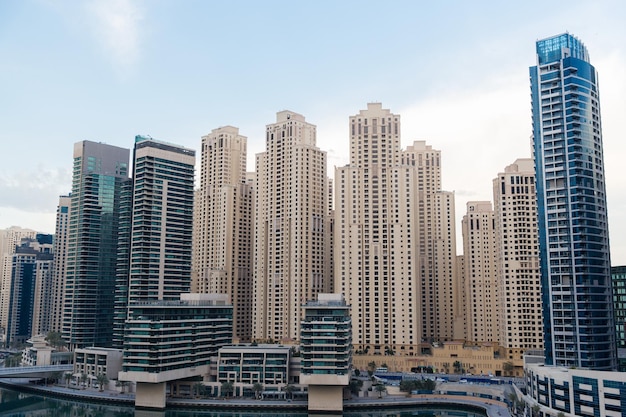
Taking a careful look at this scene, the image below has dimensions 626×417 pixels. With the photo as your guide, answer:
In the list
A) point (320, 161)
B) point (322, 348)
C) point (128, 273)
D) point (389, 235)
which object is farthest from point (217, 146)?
point (322, 348)

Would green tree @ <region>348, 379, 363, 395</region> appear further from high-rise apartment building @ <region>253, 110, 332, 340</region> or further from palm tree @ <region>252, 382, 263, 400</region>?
high-rise apartment building @ <region>253, 110, 332, 340</region>

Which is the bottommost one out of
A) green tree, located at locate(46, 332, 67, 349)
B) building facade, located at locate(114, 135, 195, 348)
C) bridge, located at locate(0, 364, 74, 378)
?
bridge, located at locate(0, 364, 74, 378)

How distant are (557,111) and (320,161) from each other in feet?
262

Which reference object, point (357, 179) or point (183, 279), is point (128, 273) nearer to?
point (183, 279)

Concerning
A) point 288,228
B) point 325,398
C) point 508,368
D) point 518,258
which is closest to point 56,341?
point 288,228

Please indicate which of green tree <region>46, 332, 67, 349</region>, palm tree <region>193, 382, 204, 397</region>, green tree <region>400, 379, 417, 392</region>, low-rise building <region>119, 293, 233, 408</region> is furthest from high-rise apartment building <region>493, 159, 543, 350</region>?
green tree <region>46, 332, 67, 349</region>

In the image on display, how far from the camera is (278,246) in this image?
561ft

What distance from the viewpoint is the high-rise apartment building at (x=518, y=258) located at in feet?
473

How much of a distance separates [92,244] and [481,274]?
110110 mm

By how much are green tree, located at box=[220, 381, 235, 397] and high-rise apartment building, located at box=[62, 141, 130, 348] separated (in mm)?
59342

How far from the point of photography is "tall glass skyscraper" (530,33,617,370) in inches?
4151

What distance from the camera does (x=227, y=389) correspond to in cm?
Result: 11988

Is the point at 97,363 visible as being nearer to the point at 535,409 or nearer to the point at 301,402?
the point at 301,402

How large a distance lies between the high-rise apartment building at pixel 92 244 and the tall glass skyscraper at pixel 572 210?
11754 centimetres
